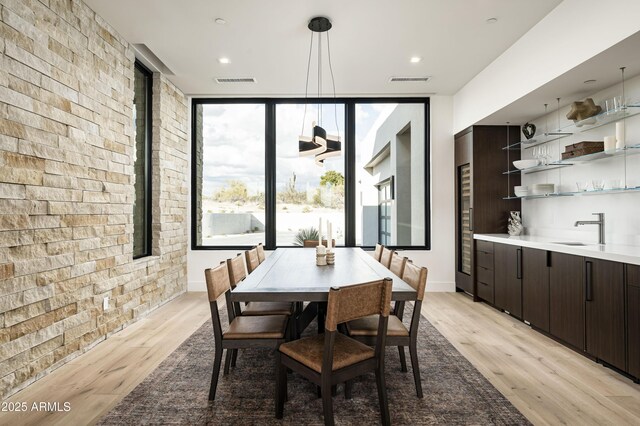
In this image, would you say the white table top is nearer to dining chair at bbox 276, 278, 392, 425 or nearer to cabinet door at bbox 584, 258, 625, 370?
dining chair at bbox 276, 278, 392, 425

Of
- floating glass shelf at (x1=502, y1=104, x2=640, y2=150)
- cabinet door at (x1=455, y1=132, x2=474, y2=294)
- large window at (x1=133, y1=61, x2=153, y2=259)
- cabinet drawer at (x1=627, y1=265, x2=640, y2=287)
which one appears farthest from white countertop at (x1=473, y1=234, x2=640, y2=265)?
large window at (x1=133, y1=61, x2=153, y2=259)

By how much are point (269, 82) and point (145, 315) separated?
328 cm

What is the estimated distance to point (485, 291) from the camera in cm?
456

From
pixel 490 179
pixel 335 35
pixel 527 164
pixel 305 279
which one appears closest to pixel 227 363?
pixel 305 279

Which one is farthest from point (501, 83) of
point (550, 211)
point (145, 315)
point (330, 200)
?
point (145, 315)

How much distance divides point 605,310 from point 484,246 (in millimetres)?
1910

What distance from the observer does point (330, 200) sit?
5621mm

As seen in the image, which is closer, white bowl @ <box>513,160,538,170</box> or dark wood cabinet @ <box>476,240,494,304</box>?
white bowl @ <box>513,160,538,170</box>

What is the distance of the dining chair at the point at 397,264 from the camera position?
2688 mm

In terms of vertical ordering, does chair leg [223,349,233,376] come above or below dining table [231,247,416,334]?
below

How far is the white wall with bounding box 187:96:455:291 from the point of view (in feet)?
17.8

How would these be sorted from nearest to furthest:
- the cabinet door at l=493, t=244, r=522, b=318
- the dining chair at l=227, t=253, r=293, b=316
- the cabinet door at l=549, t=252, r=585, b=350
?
the dining chair at l=227, t=253, r=293, b=316 → the cabinet door at l=549, t=252, r=585, b=350 → the cabinet door at l=493, t=244, r=522, b=318

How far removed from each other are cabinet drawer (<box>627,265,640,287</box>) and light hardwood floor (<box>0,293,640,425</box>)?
0.68 m

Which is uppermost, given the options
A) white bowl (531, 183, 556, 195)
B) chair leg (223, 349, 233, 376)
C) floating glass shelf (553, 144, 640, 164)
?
floating glass shelf (553, 144, 640, 164)
